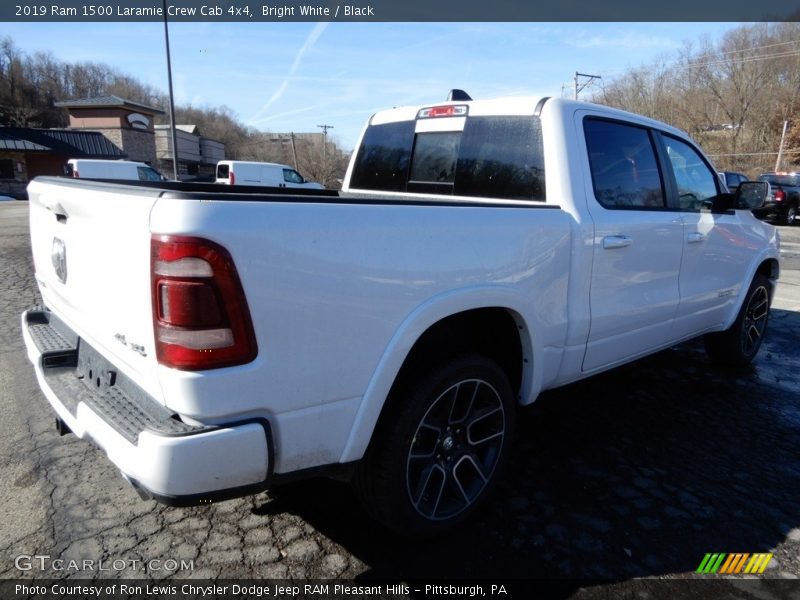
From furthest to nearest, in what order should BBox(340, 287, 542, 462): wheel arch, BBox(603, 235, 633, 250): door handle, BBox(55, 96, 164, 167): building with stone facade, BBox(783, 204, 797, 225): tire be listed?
BBox(55, 96, 164, 167): building with stone facade → BBox(783, 204, 797, 225): tire → BBox(603, 235, 633, 250): door handle → BBox(340, 287, 542, 462): wheel arch

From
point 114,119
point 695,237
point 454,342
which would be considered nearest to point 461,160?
point 454,342

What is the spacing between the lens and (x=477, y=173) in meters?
3.34

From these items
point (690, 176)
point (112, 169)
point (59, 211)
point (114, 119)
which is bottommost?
point (112, 169)

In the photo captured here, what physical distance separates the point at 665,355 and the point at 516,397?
319cm

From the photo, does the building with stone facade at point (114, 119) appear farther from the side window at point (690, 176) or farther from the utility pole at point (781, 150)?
the utility pole at point (781, 150)

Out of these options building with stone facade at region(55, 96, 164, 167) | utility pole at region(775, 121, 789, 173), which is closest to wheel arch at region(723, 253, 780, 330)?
utility pole at region(775, 121, 789, 173)

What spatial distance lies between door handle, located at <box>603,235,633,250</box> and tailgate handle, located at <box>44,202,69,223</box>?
2580 millimetres

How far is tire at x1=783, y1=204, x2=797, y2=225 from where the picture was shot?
65.6 ft

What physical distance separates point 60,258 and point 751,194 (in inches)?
182

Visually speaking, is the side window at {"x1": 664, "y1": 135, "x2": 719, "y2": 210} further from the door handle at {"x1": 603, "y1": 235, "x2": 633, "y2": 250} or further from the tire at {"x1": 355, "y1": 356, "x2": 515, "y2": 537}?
the tire at {"x1": 355, "y1": 356, "x2": 515, "y2": 537}

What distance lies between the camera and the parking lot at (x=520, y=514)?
7.55ft

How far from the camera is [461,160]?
346cm

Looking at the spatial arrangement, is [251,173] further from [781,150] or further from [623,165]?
[781,150]

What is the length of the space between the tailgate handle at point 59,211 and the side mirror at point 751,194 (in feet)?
14.5
